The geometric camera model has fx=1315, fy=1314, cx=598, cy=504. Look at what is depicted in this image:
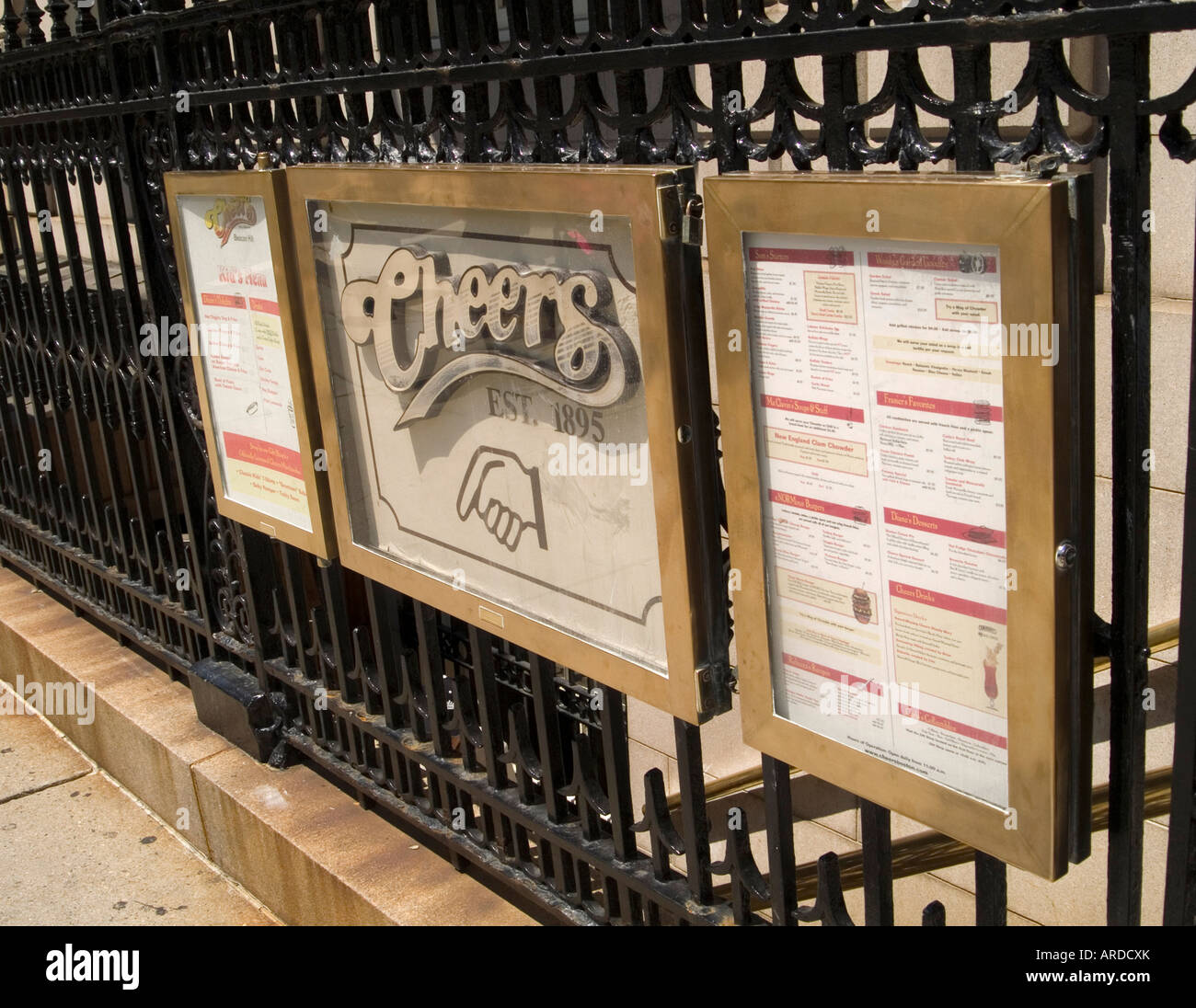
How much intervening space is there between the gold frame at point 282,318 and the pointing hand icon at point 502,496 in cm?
64

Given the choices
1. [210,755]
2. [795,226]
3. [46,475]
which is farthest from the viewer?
[46,475]

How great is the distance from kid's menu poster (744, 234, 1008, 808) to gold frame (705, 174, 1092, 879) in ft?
0.08

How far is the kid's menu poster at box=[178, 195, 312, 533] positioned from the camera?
132 inches

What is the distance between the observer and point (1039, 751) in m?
1.79

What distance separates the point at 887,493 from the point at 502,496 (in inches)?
40.4

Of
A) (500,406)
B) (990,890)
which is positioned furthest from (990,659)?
(500,406)

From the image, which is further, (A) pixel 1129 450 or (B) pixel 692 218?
(B) pixel 692 218

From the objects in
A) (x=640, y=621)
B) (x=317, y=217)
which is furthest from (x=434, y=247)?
(x=640, y=621)

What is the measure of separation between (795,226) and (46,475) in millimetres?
4460

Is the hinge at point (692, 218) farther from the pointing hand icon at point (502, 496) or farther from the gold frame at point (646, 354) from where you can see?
the pointing hand icon at point (502, 496)

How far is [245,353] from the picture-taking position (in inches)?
140

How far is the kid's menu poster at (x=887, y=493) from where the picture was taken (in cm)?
177

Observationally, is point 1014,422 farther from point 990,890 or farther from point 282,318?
point 282,318
